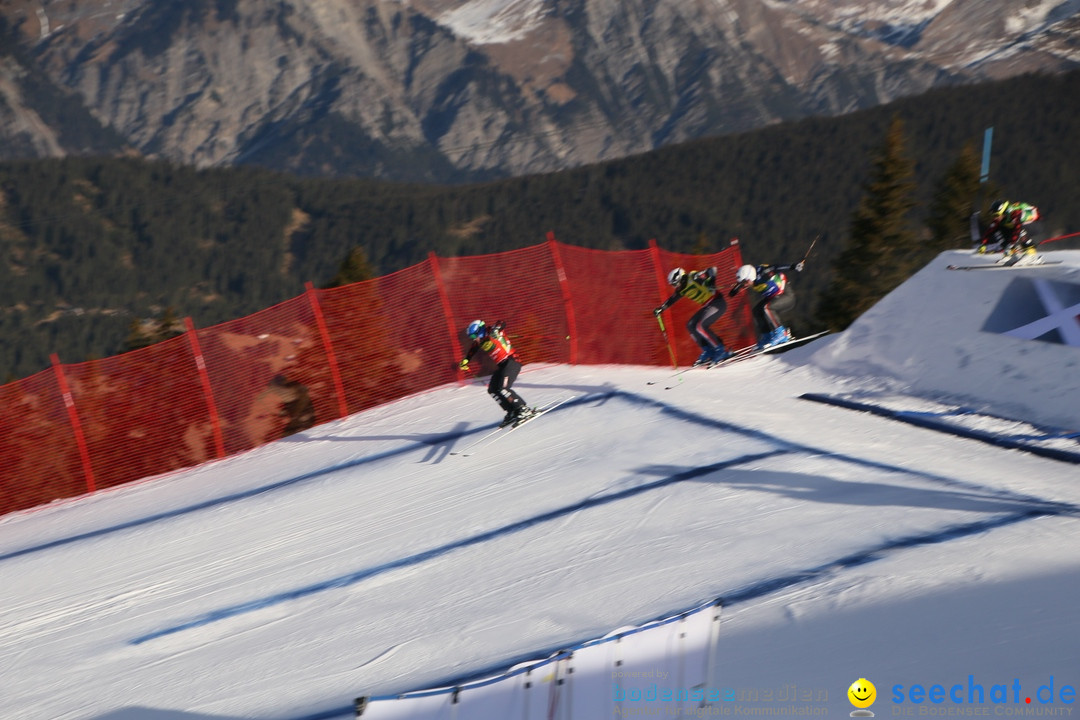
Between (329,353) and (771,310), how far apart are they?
5820 mm

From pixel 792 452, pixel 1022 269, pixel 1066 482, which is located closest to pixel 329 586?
pixel 792 452

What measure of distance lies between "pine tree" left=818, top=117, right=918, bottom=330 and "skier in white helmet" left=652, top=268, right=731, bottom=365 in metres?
25.9

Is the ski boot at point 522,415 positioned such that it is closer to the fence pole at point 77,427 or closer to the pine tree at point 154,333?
the fence pole at point 77,427

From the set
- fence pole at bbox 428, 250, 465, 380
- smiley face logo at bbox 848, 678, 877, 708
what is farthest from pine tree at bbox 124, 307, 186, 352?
smiley face logo at bbox 848, 678, 877, 708

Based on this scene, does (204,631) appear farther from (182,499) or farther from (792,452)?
(792,452)

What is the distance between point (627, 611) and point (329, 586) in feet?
10.1

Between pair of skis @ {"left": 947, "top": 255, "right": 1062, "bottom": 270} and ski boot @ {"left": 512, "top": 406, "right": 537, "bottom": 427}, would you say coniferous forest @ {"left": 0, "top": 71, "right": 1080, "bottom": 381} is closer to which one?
pair of skis @ {"left": 947, "top": 255, "right": 1062, "bottom": 270}

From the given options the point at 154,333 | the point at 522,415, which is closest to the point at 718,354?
the point at 522,415

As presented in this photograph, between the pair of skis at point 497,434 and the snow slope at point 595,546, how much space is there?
15 centimetres

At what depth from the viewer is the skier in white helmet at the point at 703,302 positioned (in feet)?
43.7

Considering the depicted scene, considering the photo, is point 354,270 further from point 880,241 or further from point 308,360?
point 880,241

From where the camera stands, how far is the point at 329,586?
9258 millimetres

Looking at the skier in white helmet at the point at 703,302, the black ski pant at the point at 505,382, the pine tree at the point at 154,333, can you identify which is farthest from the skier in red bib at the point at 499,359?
the pine tree at the point at 154,333

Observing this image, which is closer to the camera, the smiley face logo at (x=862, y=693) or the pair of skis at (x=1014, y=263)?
the smiley face logo at (x=862, y=693)
